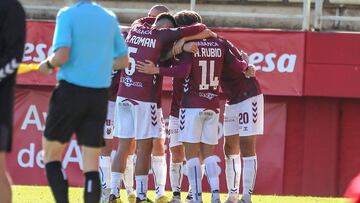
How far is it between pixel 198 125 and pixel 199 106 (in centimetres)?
21

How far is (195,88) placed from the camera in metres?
10.2

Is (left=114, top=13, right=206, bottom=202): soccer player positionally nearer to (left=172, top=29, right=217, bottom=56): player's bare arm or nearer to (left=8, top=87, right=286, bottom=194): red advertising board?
(left=172, top=29, right=217, bottom=56): player's bare arm

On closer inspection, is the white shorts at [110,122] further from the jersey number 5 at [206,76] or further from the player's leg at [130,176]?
the jersey number 5 at [206,76]

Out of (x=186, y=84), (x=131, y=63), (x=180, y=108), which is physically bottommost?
(x=180, y=108)

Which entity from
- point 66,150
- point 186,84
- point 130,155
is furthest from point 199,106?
point 66,150

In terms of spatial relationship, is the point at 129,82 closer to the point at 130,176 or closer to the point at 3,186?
the point at 130,176

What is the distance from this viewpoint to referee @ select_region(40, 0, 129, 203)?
7918 millimetres

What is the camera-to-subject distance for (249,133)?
34.9 ft

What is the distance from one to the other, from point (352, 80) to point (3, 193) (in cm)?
1032

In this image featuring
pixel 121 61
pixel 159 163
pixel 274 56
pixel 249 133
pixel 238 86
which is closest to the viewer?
pixel 121 61

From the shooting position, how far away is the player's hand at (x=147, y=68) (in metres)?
10.1

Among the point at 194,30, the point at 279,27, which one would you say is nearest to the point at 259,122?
the point at 194,30

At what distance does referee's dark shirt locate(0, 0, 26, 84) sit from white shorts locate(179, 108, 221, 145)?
9.44 feet

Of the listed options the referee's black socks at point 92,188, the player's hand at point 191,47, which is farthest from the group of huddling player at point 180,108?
the referee's black socks at point 92,188
